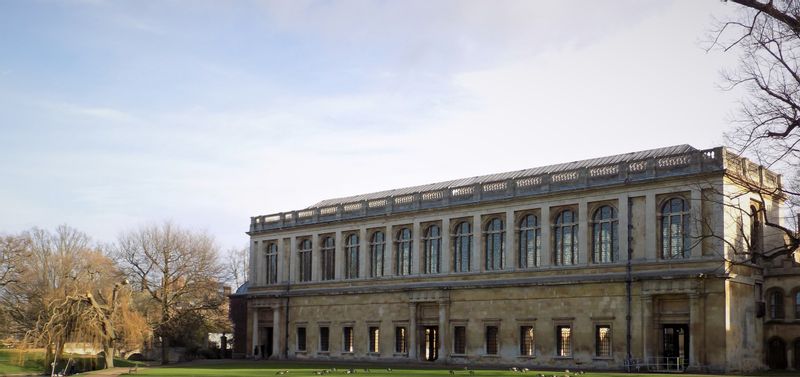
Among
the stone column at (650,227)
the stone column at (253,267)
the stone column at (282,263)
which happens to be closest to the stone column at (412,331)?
the stone column at (282,263)

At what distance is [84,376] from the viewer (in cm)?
4388

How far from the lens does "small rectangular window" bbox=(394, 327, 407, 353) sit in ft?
200

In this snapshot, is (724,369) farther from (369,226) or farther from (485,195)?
(369,226)

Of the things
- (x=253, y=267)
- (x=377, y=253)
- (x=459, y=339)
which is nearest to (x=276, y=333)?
(x=253, y=267)

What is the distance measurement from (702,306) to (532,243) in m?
11.7

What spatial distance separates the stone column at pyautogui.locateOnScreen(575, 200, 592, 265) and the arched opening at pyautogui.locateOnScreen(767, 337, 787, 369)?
10.4 metres

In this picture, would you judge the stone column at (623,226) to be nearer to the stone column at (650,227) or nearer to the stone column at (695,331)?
the stone column at (650,227)

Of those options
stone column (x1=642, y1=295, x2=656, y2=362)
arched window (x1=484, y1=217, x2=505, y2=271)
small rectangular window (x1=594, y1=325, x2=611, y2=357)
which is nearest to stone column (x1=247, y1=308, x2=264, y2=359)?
arched window (x1=484, y1=217, x2=505, y2=271)

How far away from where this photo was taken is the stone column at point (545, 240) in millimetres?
52938

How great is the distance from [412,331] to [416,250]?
5.36 m

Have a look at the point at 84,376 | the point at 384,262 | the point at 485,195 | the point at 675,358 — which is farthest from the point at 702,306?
the point at 84,376

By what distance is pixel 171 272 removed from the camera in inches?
2790

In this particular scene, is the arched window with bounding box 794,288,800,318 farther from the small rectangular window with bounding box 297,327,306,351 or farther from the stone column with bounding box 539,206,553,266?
the small rectangular window with bounding box 297,327,306,351

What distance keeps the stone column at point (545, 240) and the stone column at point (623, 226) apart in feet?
15.0
